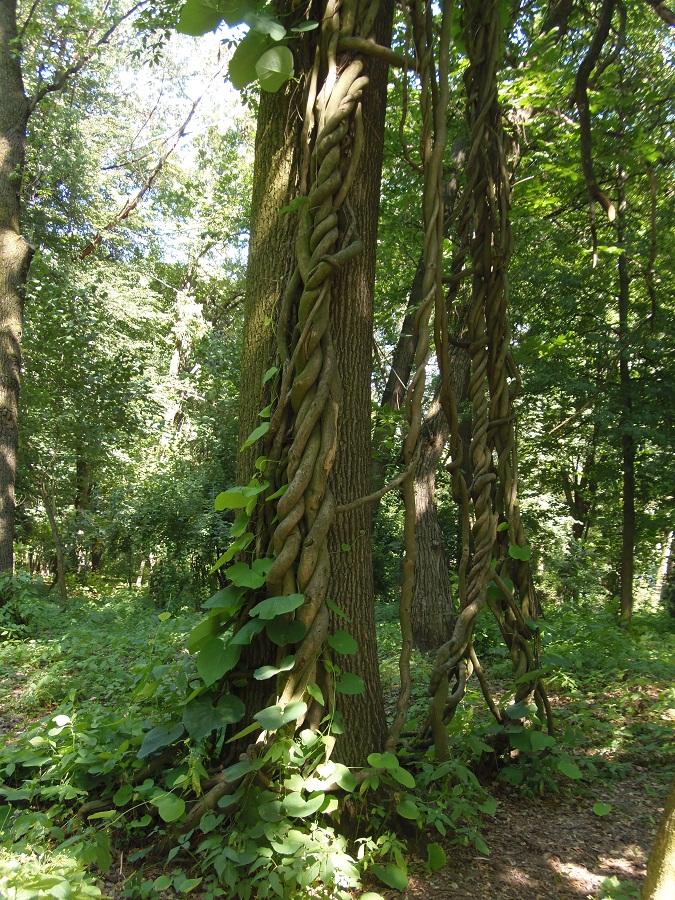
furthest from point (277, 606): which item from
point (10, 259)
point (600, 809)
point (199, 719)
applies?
point (10, 259)

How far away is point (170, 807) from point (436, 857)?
720mm

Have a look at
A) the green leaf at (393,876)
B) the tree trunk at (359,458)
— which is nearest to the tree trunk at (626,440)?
the tree trunk at (359,458)

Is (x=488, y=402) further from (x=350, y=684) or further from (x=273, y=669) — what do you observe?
(x=273, y=669)

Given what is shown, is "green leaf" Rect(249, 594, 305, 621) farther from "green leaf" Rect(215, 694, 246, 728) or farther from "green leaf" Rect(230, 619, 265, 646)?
"green leaf" Rect(215, 694, 246, 728)

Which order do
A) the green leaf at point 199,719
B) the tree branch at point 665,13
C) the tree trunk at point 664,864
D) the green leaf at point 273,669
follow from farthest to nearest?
1. the tree branch at point 665,13
2. the green leaf at point 199,719
3. the green leaf at point 273,669
4. the tree trunk at point 664,864

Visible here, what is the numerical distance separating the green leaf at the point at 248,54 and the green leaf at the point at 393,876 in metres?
2.21

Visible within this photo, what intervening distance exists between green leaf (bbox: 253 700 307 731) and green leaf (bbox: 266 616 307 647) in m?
0.15

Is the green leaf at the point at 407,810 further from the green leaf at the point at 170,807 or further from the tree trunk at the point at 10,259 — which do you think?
the tree trunk at the point at 10,259

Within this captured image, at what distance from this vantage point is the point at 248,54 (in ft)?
6.06

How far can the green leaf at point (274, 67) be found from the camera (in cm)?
179

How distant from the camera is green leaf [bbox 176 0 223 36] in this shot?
5.74 ft

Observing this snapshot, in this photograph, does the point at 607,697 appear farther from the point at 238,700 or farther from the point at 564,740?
the point at 238,700

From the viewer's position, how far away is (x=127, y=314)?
1288 cm

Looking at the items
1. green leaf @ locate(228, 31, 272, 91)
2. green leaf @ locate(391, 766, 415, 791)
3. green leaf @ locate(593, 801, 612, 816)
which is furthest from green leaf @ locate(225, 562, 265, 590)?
green leaf @ locate(228, 31, 272, 91)
